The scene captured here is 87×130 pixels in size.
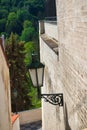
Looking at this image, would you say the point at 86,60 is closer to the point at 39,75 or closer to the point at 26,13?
the point at 39,75

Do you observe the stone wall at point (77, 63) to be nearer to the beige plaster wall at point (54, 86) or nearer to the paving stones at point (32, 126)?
the beige plaster wall at point (54, 86)

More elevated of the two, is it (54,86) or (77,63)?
(77,63)

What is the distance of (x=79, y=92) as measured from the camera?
5.09 meters

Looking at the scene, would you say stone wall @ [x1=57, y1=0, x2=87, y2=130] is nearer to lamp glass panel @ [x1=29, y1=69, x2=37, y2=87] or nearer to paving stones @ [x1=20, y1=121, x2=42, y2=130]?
lamp glass panel @ [x1=29, y1=69, x2=37, y2=87]

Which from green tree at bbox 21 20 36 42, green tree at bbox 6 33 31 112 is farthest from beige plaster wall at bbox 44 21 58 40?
green tree at bbox 21 20 36 42

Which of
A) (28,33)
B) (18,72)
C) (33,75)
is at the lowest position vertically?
(28,33)

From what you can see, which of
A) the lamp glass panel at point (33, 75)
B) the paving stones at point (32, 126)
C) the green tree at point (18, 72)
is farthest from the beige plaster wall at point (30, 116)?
the lamp glass panel at point (33, 75)

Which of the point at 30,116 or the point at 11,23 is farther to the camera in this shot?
the point at 11,23

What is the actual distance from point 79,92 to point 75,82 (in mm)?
367

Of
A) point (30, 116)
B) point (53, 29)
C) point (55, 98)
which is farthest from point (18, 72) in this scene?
point (55, 98)

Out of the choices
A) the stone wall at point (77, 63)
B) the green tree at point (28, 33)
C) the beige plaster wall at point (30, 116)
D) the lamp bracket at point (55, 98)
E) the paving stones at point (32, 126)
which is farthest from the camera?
the green tree at point (28, 33)

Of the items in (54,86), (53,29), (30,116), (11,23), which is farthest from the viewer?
(11,23)

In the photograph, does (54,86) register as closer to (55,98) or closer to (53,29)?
(55,98)

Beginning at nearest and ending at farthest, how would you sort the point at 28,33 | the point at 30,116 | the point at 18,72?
the point at 30,116 < the point at 18,72 < the point at 28,33
